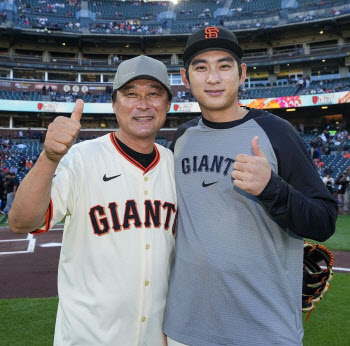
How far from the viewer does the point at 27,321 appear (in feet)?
14.6

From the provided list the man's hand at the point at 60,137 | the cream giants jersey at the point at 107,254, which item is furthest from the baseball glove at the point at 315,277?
the man's hand at the point at 60,137

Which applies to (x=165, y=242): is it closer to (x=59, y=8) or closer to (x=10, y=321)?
(x=10, y=321)

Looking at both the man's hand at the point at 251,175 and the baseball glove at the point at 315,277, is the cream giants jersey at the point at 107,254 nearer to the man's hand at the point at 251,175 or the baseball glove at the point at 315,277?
the man's hand at the point at 251,175

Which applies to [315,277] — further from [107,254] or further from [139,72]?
[139,72]

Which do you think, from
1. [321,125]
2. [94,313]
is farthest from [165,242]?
[321,125]

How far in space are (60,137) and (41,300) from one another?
4178 mm

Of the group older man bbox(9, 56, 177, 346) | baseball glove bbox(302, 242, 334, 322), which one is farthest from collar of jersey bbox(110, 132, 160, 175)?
baseball glove bbox(302, 242, 334, 322)

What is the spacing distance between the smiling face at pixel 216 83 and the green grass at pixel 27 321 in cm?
307

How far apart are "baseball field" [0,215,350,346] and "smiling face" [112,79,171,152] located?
8.83 feet

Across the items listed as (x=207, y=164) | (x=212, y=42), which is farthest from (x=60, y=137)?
(x=212, y=42)

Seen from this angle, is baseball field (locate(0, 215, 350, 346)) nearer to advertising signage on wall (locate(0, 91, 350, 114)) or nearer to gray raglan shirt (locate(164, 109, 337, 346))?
gray raglan shirt (locate(164, 109, 337, 346))

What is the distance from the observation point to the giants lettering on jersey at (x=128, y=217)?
2119 mm

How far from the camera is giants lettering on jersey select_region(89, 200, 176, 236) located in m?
2.12

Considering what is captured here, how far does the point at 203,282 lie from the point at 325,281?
128 centimetres
